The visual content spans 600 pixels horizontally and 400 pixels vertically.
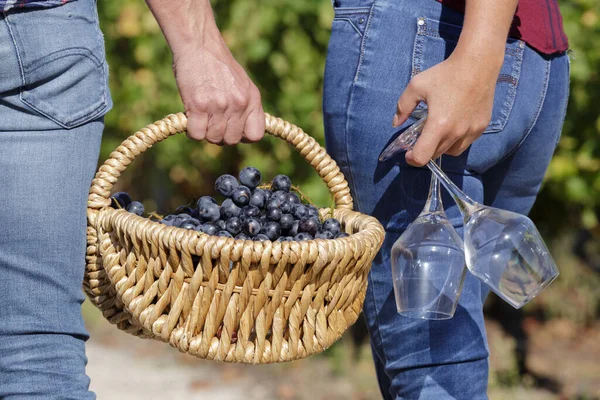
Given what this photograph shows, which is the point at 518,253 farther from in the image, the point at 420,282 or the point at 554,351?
the point at 554,351

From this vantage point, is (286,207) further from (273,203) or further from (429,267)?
(429,267)

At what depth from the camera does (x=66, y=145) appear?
1.41 meters

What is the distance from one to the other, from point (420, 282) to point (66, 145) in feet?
2.16

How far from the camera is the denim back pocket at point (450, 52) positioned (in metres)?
1.48

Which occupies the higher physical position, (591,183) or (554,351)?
(591,183)

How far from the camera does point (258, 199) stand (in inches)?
62.2

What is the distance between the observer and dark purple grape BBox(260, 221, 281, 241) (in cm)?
149

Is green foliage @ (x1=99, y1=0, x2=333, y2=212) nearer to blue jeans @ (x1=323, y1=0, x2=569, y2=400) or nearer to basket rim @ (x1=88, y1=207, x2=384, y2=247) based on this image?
blue jeans @ (x1=323, y1=0, x2=569, y2=400)

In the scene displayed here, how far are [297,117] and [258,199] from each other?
173 centimetres

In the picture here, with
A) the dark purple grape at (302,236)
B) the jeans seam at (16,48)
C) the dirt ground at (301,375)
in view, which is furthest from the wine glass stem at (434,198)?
the dirt ground at (301,375)

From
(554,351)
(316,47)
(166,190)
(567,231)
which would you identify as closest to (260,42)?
(316,47)

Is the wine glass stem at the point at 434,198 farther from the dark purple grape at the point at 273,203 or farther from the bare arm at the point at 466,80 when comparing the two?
the dark purple grape at the point at 273,203

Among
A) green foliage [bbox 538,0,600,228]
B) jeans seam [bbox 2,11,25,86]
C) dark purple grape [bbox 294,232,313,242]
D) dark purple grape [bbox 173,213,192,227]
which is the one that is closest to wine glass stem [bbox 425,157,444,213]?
dark purple grape [bbox 294,232,313,242]

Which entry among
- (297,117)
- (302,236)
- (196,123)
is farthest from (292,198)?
(297,117)
